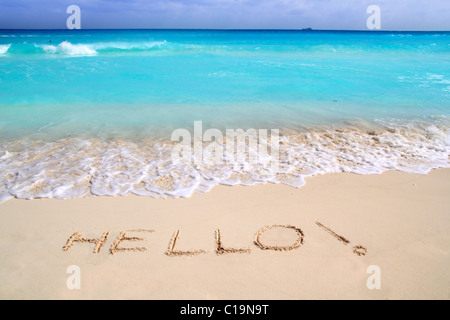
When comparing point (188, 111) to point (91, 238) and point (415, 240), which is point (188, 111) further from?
point (415, 240)

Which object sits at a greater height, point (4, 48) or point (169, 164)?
point (4, 48)

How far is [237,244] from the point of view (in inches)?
108

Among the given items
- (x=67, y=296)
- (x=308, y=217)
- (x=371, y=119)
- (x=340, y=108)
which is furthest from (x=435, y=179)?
(x=67, y=296)

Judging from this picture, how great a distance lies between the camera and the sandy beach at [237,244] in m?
2.30

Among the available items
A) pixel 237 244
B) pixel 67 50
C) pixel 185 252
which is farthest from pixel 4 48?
pixel 237 244

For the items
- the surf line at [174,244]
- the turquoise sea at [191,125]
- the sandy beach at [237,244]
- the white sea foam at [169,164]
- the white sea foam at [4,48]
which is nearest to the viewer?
the sandy beach at [237,244]

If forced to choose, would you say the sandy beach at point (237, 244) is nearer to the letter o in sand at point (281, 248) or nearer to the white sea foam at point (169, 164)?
the letter o in sand at point (281, 248)

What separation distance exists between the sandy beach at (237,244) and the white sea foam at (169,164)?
266mm

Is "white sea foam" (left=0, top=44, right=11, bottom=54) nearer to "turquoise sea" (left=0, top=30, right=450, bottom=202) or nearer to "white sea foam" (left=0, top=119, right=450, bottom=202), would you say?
"turquoise sea" (left=0, top=30, right=450, bottom=202)

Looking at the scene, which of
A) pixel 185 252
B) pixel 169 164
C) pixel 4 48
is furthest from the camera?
pixel 4 48

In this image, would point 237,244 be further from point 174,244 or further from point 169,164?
point 169,164

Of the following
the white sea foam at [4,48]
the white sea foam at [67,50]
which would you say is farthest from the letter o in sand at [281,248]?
the white sea foam at [4,48]

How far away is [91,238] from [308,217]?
2.04 metres

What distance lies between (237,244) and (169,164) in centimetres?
199
